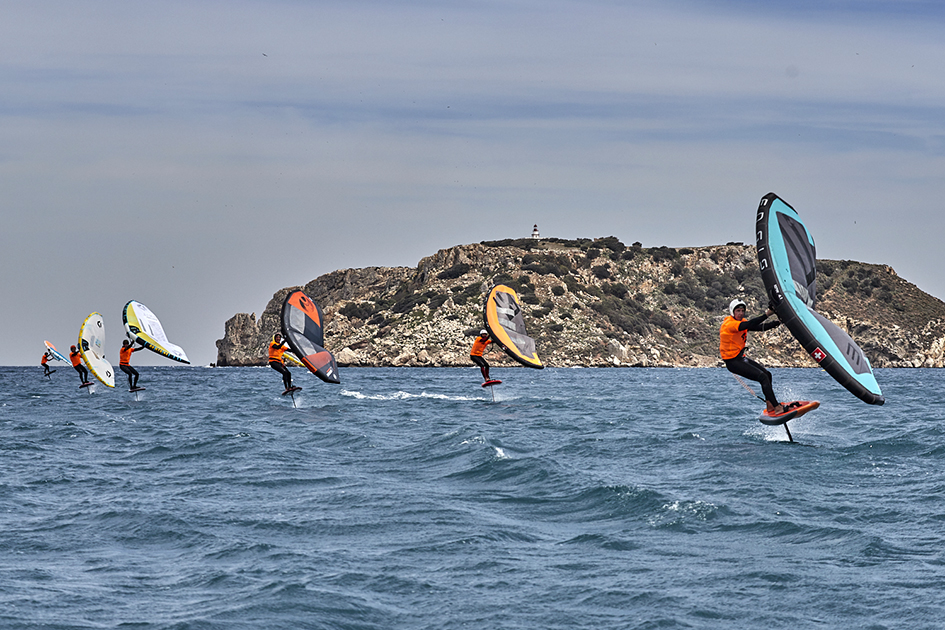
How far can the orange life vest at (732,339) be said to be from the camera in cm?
1605

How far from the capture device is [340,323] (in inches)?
4363

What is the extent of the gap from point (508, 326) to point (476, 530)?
21.6 meters

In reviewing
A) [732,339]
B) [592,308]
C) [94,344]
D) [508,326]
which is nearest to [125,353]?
[94,344]

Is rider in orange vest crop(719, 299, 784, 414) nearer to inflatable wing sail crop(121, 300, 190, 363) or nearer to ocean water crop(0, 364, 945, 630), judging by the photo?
ocean water crop(0, 364, 945, 630)

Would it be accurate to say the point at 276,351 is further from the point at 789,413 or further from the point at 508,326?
the point at 789,413

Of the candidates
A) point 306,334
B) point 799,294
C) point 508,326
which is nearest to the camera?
point 799,294

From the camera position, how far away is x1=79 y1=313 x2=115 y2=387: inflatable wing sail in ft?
114

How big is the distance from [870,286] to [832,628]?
12520cm

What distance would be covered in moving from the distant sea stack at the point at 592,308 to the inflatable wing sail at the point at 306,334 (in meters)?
68.1

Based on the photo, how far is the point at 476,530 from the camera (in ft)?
33.8

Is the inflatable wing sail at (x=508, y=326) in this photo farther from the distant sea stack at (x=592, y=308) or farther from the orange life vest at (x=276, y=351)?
the distant sea stack at (x=592, y=308)

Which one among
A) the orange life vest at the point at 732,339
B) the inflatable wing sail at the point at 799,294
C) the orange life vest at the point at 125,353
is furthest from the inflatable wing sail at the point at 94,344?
the inflatable wing sail at the point at 799,294

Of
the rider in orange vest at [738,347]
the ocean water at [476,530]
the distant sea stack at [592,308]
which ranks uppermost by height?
the distant sea stack at [592,308]

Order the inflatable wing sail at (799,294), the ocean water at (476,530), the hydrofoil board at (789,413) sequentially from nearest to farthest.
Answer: the ocean water at (476,530), the inflatable wing sail at (799,294), the hydrofoil board at (789,413)
